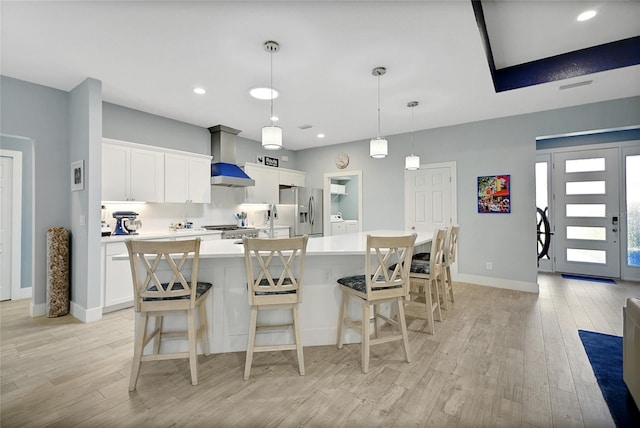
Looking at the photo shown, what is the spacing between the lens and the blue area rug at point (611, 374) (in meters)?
1.75

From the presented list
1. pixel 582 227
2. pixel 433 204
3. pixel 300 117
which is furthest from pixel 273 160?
pixel 582 227

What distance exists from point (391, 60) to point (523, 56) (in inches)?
62.5

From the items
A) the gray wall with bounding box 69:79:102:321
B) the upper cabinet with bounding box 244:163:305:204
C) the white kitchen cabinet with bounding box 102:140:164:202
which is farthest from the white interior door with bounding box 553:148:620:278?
the gray wall with bounding box 69:79:102:321

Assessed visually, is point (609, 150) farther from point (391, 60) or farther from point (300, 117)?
point (300, 117)

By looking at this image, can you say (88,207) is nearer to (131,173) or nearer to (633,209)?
(131,173)

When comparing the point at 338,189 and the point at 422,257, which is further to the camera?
the point at 338,189

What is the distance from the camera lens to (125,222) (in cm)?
405

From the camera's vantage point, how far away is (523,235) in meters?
4.56

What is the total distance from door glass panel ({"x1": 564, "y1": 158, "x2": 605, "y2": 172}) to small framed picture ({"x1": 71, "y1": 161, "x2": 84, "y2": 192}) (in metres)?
7.48

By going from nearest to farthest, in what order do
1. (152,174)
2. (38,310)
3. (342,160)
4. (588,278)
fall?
(38,310), (152,174), (588,278), (342,160)

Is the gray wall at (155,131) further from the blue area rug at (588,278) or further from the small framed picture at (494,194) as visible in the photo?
the blue area rug at (588,278)

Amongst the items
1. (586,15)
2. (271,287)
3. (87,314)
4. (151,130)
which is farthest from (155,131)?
(586,15)

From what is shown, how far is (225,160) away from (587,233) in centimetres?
656

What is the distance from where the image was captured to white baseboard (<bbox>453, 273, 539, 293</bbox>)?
4.44 meters
